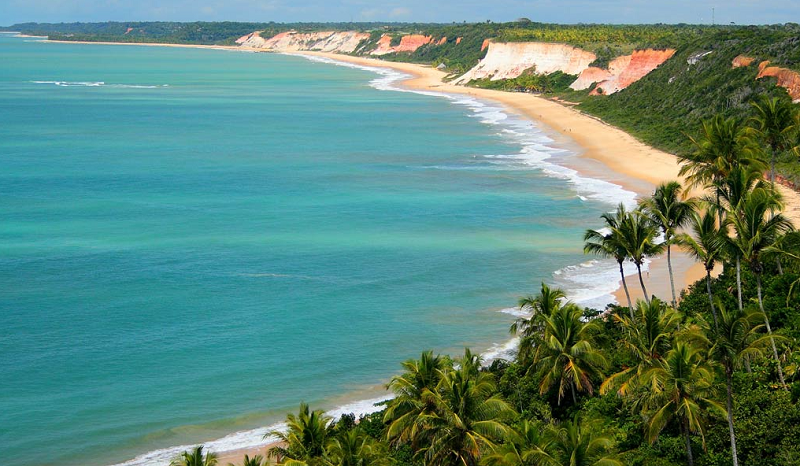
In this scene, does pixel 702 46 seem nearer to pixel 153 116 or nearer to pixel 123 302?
pixel 153 116

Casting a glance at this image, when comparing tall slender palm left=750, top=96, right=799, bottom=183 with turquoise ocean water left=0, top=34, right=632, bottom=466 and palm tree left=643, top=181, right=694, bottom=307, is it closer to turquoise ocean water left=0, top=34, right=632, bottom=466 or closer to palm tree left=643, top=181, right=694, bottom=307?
turquoise ocean water left=0, top=34, right=632, bottom=466

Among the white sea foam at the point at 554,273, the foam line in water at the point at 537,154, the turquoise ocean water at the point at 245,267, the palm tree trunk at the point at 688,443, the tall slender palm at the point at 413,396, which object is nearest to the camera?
the palm tree trunk at the point at 688,443

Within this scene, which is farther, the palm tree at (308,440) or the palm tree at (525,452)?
the palm tree at (308,440)

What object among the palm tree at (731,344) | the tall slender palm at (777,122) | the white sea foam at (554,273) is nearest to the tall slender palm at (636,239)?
the white sea foam at (554,273)

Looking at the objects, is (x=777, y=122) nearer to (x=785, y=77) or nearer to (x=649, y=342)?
(x=649, y=342)

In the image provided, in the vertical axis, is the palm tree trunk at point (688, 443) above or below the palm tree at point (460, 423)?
below

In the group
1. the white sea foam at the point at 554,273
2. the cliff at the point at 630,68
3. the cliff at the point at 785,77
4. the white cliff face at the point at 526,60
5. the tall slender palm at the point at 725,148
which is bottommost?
the white sea foam at the point at 554,273

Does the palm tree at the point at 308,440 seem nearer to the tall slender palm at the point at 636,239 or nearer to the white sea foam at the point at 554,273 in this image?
the white sea foam at the point at 554,273

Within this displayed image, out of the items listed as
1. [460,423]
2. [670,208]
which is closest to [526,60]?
[670,208]
